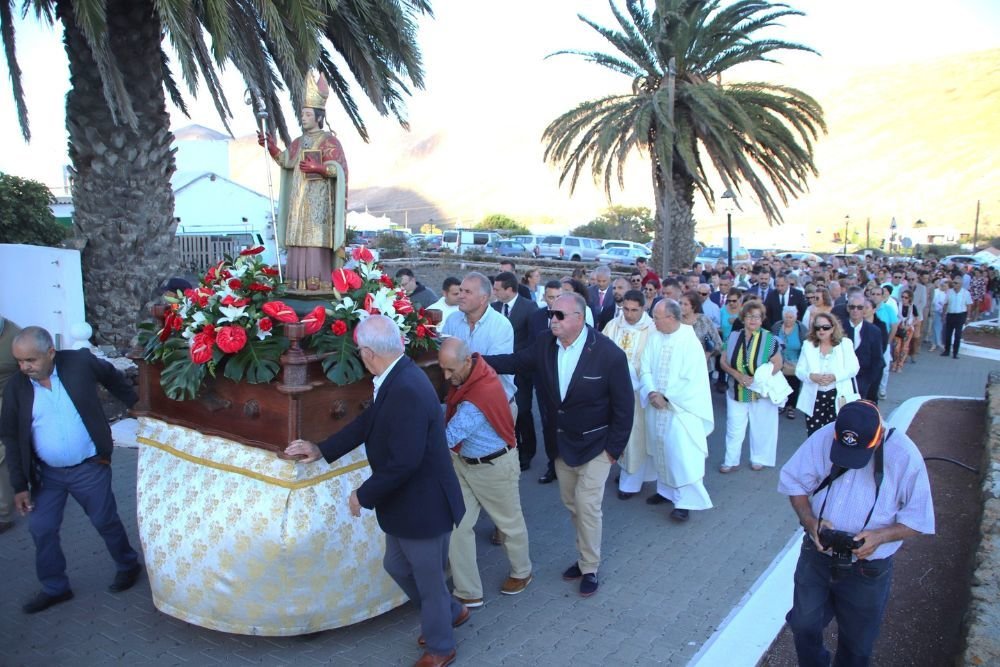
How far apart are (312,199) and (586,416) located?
2323 mm

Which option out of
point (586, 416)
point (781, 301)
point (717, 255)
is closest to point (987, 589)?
point (586, 416)

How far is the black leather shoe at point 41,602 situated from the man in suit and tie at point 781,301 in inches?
389

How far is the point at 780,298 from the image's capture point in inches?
448

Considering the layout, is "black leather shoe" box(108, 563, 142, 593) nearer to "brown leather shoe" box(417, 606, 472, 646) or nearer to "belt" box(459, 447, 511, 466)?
"brown leather shoe" box(417, 606, 472, 646)

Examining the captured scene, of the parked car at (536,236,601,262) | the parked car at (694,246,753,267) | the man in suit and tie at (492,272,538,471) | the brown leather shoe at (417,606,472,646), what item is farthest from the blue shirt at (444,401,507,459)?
the parked car at (536,236,601,262)

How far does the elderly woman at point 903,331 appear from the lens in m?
13.3

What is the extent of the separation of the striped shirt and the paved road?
1.35 meters

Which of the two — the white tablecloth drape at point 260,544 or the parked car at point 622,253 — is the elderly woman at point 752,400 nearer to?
the white tablecloth drape at point 260,544

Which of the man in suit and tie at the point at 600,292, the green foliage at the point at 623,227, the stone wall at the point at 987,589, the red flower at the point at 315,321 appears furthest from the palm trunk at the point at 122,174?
the green foliage at the point at 623,227

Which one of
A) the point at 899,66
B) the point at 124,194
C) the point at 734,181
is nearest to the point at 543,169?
the point at 899,66

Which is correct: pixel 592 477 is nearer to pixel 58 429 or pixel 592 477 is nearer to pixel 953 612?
pixel 953 612

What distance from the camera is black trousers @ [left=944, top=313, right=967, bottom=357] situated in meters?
15.4

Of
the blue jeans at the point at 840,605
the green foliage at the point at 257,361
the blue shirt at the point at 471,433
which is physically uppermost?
the green foliage at the point at 257,361

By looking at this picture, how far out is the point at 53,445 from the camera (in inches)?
173
